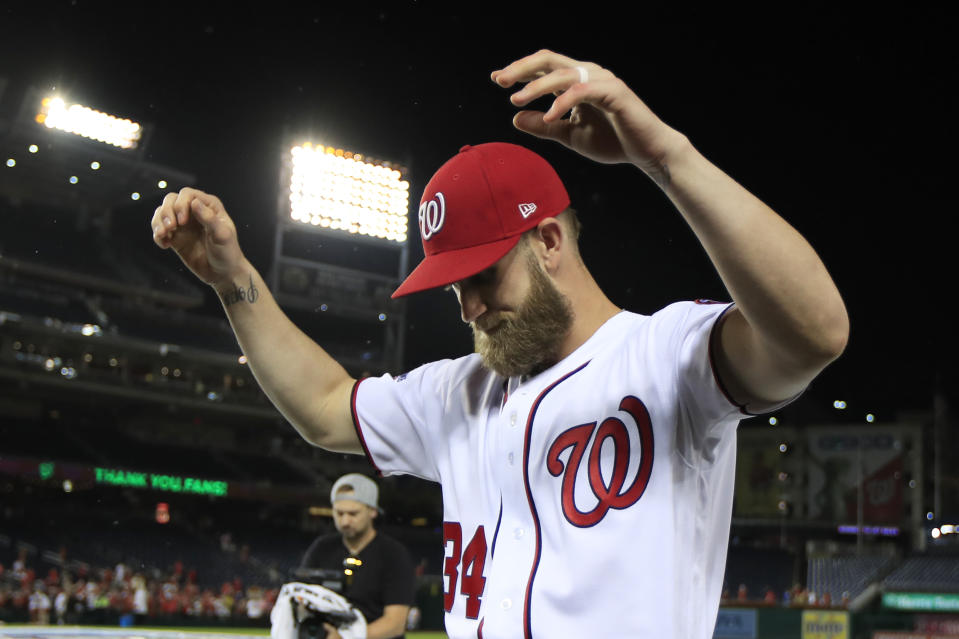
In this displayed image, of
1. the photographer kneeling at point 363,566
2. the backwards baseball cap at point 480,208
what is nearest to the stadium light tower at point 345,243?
the photographer kneeling at point 363,566

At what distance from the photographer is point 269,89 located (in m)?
12.2

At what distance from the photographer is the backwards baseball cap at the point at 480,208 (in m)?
1.23

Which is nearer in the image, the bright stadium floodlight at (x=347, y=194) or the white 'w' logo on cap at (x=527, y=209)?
the white 'w' logo on cap at (x=527, y=209)

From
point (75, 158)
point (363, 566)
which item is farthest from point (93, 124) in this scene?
point (363, 566)

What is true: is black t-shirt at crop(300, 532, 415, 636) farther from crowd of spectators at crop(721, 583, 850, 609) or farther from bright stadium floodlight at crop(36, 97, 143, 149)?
bright stadium floodlight at crop(36, 97, 143, 149)

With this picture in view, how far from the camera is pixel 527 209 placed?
4.09 ft

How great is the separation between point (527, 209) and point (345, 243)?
20.0 metres

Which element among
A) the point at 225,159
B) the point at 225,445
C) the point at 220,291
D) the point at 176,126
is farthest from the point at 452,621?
the point at 225,445

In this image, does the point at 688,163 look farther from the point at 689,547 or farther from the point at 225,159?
the point at 225,159

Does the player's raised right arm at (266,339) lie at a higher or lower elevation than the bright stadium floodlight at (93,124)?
lower

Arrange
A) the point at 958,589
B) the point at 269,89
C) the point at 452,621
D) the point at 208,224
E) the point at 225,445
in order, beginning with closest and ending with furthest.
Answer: the point at 452,621 < the point at 208,224 < the point at 269,89 < the point at 958,589 < the point at 225,445

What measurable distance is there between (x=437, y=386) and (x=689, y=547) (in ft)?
1.62

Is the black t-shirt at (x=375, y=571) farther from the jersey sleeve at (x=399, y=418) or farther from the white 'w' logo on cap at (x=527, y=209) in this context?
the white 'w' logo on cap at (x=527, y=209)

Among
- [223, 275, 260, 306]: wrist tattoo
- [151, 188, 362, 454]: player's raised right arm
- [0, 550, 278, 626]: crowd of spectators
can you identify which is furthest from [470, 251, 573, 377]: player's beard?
[0, 550, 278, 626]: crowd of spectators
